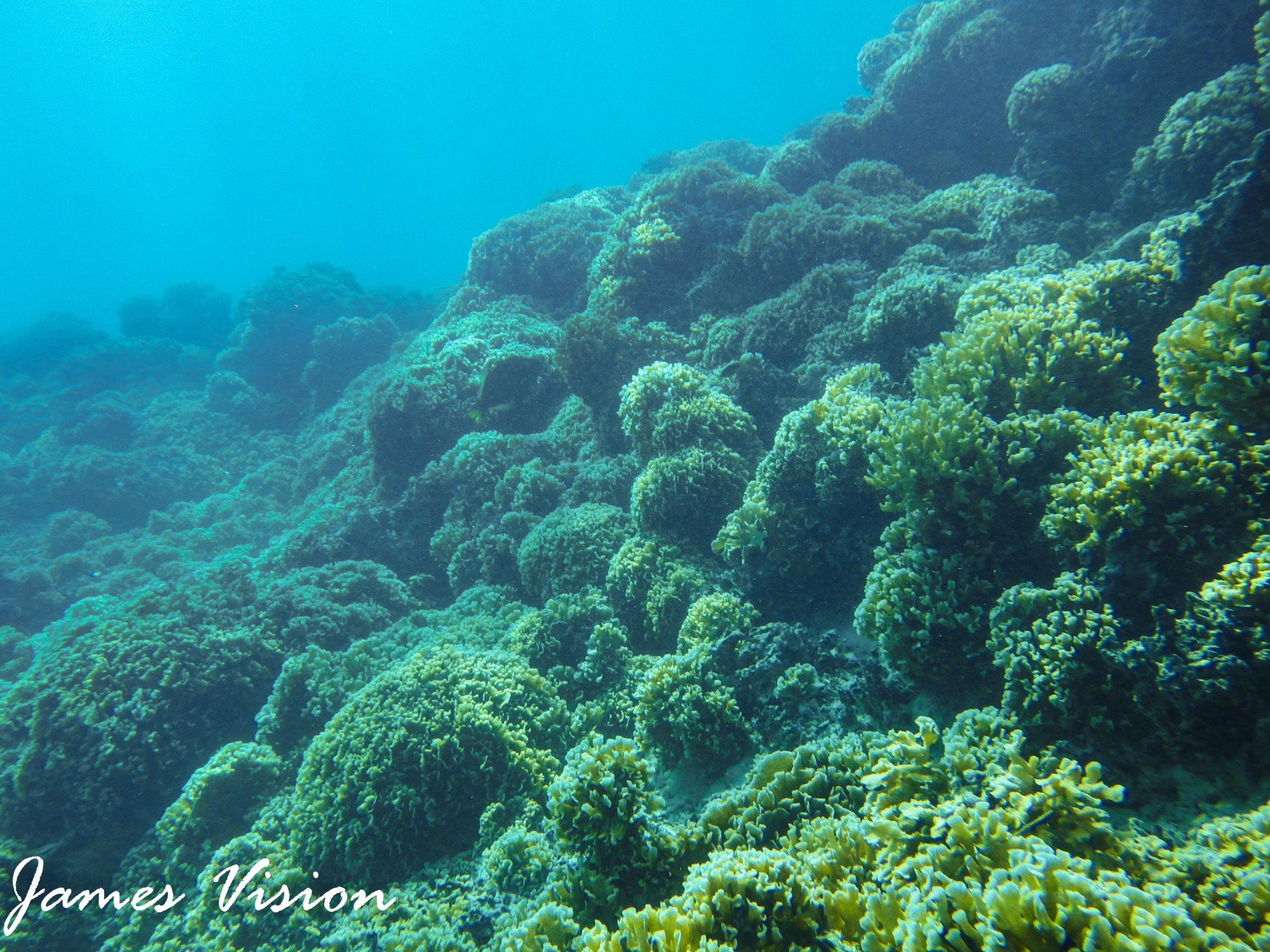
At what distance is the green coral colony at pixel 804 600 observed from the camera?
276cm

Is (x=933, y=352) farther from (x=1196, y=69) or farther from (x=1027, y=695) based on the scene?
(x=1196, y=69)

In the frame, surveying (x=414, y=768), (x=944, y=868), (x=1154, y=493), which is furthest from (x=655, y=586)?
(x=1154, y=493)

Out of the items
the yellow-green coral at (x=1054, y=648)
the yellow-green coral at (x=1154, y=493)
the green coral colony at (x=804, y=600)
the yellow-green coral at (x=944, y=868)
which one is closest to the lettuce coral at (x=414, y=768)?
the green coral colony at (x=804, y=600)

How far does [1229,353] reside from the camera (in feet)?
10.9

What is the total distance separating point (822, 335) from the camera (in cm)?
734

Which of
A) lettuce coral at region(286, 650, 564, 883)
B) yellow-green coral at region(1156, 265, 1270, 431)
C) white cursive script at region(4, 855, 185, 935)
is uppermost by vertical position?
yellow-green coral at region(1156, 265, 1270, 431)

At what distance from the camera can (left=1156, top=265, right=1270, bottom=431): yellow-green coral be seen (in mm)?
3221

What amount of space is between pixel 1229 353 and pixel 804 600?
3.29 metres

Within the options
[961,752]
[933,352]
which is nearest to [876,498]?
[933,352]

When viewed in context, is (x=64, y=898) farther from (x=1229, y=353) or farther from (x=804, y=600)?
(x=1229, y=353)

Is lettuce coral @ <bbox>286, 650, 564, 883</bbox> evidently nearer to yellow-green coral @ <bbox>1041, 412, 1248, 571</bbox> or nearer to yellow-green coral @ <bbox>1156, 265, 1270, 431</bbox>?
yellow-green coral @ <bbox>1041, 412, 1248, 571</bbox>

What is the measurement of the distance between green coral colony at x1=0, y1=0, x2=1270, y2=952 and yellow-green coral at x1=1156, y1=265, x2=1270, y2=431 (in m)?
0.02

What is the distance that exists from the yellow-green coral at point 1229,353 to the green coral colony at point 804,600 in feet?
0.08

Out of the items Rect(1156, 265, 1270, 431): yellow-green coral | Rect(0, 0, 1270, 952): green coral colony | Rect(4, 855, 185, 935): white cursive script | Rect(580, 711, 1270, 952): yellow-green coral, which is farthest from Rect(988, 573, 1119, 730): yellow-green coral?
Rect(4, 855, 185, 935): white cursive script
